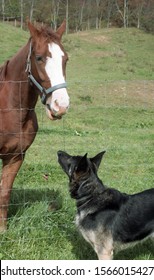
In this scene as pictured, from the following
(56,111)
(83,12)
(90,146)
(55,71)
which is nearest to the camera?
(56,111)

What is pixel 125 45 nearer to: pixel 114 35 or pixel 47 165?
pixel 114 35

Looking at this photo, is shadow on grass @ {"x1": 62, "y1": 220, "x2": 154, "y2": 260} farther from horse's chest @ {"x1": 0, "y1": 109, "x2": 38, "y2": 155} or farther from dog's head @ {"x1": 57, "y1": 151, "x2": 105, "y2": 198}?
horse's chest @ {"x1": 0, "y1": 109, "x2": 38, "y2": 155}

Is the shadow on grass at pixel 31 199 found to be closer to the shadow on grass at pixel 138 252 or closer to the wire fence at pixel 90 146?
the wire fence at pixel 90 146

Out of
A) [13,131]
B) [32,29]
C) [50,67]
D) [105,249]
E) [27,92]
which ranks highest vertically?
[32,29]

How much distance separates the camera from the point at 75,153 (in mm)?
8680

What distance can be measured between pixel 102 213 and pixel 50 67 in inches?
64.1

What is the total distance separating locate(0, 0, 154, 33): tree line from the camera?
44.8m

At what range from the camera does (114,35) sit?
38.4 meters

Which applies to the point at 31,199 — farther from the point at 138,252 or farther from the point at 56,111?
the point at 56,111

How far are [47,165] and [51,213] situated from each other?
2802 mm

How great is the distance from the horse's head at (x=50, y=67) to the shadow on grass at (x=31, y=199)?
1.61m

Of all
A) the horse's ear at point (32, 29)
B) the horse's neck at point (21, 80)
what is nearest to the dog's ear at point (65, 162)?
the horse's neck at point (21, 80)

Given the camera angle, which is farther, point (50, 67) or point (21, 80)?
point (21, 80)

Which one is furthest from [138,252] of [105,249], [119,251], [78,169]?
[78,169]
